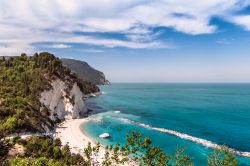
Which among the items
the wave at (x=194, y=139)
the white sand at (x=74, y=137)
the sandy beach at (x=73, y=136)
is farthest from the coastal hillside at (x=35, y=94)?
the wave at (x=194, y=139)

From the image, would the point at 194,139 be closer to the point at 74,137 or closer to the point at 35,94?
the point at 74,137

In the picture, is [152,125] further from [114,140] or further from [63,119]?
[63,119]

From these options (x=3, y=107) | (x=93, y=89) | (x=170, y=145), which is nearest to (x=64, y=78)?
(x=3, y=107)

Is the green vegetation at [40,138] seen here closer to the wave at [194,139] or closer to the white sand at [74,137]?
the white sand at [74,137]

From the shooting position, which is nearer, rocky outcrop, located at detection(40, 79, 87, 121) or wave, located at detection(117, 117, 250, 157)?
wave, located at detection(117, 117, 250, 157)

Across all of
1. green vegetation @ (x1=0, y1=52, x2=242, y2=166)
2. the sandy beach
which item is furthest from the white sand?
green vegetation @ (x1=0, y1=52, x2=242, y2=166)

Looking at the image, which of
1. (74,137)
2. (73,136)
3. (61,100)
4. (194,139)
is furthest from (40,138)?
(194,139)

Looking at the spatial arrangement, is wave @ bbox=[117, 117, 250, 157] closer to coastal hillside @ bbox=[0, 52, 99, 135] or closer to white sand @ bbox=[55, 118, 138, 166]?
white sand @ bbox=[55, 118, 138, 166]
